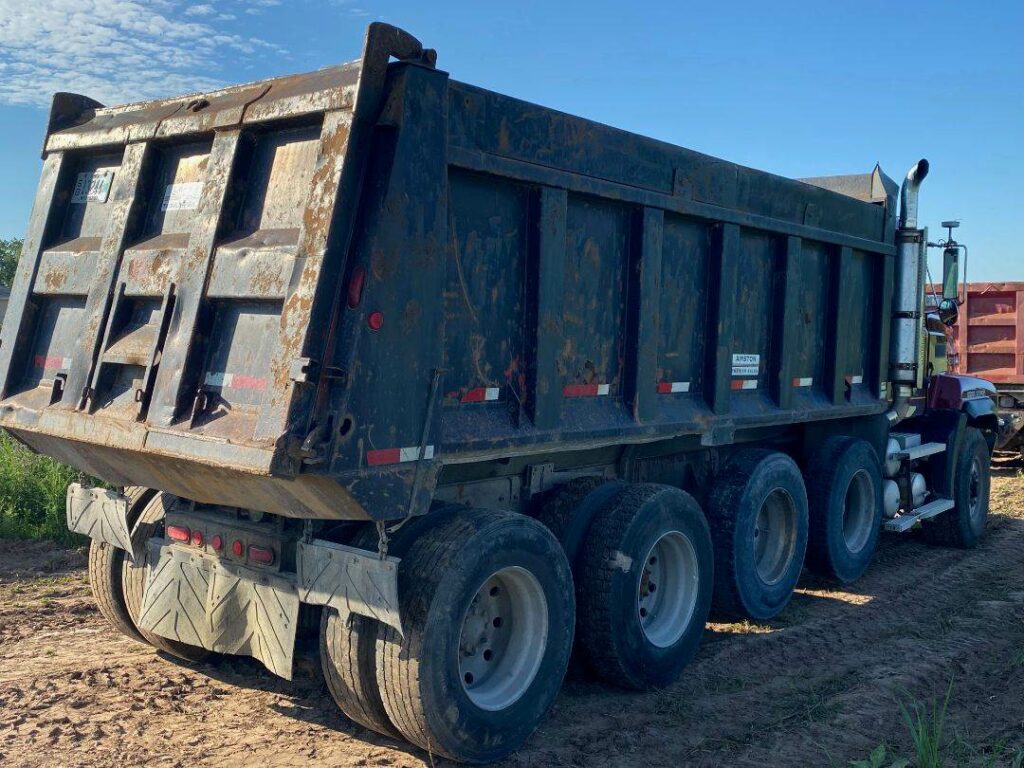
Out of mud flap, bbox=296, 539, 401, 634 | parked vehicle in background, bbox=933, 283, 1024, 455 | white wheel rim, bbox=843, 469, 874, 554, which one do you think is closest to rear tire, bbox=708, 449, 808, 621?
white wheel rim, bbox=843, 469, 874, 554

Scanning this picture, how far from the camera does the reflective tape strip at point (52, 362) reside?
4.75 metres

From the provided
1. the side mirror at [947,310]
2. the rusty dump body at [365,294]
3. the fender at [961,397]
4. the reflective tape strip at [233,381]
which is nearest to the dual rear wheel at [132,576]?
the rusty dump body at [365,294]

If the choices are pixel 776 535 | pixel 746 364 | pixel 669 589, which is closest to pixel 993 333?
pixel 776 535

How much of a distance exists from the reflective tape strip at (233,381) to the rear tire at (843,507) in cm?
504

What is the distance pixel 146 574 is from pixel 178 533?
526mm

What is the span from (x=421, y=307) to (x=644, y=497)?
6.30 feet

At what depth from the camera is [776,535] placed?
281 inches

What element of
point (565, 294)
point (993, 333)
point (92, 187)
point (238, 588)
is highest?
point (993, 333)

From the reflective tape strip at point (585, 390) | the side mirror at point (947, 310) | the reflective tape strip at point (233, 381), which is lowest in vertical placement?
the reflective tape strip at point (233, 381)

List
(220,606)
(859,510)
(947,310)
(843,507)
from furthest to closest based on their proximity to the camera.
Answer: (947,310) → (859,510) → (843,507) → (220,606)

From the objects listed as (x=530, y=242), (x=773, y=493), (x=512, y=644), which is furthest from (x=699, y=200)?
(x=512, y=644)

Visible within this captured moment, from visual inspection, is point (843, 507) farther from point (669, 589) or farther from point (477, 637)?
point (477, 637)

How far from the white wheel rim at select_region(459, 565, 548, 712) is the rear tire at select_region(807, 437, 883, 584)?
372cm

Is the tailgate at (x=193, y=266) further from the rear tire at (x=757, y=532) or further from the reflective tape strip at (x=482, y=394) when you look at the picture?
the rear tire at (x=757, y=532)
